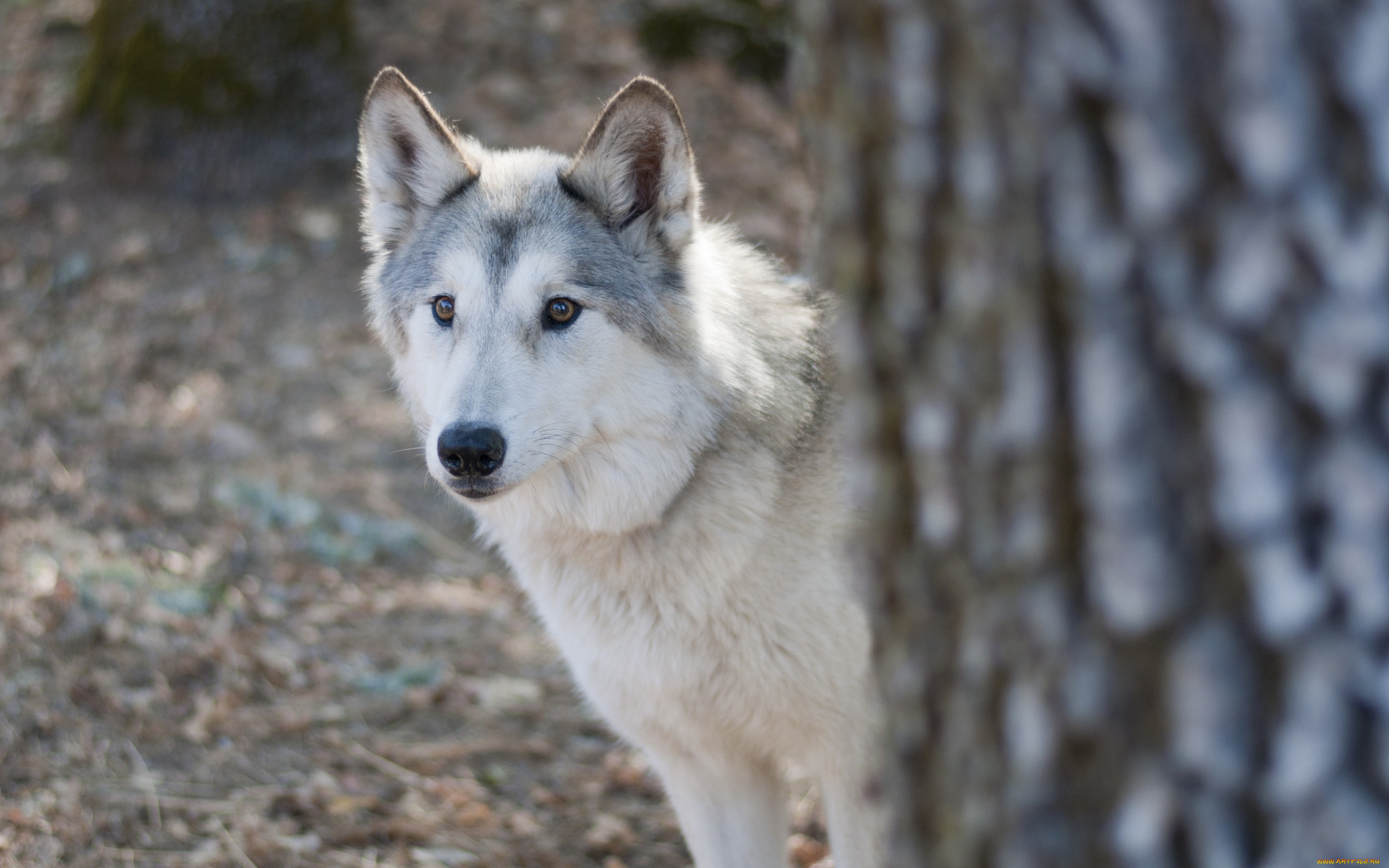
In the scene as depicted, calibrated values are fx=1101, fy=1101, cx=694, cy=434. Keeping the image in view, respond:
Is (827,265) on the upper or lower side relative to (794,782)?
upper

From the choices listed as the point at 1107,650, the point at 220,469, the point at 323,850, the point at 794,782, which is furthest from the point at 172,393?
the point at 1107,650

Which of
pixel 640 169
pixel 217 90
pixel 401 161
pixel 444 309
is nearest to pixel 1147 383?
pixel 640 169

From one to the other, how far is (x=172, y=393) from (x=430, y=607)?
7.97 ft

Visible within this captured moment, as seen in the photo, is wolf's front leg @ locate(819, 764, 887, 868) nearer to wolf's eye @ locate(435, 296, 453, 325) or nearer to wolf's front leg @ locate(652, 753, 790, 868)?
wolf's front leg @ locate(652, 753, 790, 868)

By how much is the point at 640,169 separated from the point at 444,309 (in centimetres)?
71

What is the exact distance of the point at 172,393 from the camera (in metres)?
6.24

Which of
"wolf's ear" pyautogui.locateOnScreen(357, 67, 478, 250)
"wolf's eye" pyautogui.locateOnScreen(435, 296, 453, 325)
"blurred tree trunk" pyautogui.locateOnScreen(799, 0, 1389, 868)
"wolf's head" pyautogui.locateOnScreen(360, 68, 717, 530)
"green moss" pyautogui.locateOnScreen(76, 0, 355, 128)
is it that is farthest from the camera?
"green moss" pyautogui.locateOnScreen(76, 0, 355, 128)

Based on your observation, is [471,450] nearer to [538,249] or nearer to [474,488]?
[474,488]

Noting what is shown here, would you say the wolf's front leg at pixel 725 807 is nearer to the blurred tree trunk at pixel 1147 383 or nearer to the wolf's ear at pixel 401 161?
the blurred tree trunk at pixel 1147 383

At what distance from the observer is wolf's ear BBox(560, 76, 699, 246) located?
10.2 ft

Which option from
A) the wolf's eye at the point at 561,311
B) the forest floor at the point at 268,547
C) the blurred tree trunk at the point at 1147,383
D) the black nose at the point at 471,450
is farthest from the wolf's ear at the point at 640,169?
the forest floor at the point at 268,547

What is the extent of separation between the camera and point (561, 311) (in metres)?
3.12

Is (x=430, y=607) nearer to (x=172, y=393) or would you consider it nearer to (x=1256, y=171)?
(x=172, y=393)

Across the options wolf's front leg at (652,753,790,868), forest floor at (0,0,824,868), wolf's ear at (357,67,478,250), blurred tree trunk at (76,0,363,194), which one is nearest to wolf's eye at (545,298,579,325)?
wolf's ear at (357,67,478,250)
